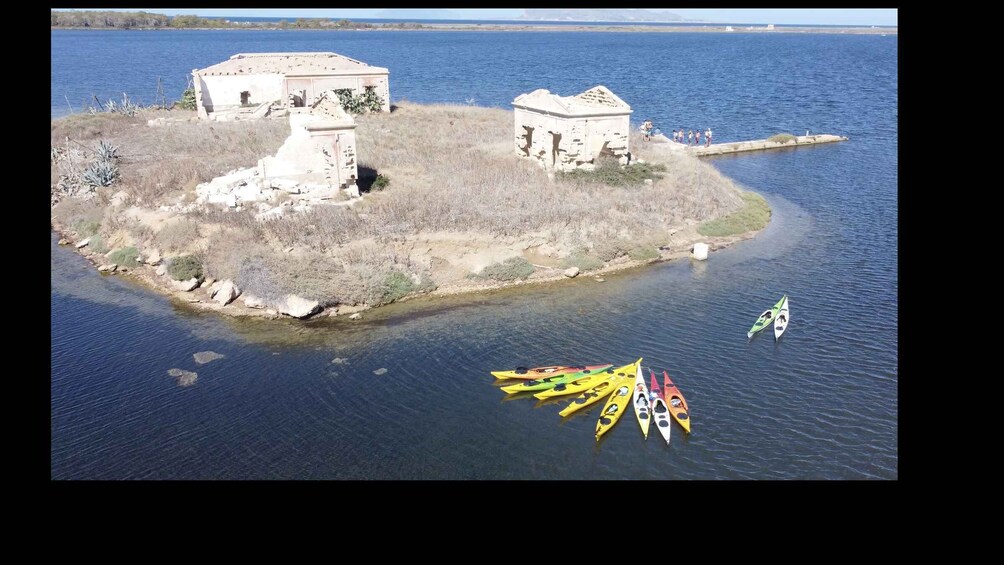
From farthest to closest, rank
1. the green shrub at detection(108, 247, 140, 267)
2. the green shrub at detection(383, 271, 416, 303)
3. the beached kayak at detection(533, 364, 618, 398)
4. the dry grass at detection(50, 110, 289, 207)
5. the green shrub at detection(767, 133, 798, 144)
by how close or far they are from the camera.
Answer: the green shrub at detection(767, 133, 798, 144)
the dry grass at detection(50, 110, 289, 207)
the green shrub at detection(108, 247, 140, 267)
the green shrub at detection(383, 271, 416, 303)
the beached kayak at detection(533, 364, 618, 398)

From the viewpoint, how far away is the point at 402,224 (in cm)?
2995

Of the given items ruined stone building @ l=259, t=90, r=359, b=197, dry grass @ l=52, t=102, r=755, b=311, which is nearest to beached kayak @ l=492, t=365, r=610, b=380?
dry grass @ l=52, t=102, r=755, b=311

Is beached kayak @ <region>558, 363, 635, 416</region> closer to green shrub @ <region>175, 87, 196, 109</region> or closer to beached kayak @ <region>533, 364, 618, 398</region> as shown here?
beached kayak @ <region>533, 364, 618, 398</region>

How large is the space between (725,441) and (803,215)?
23607 millimetres

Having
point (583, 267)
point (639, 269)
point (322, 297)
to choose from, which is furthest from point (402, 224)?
point (639, 269)

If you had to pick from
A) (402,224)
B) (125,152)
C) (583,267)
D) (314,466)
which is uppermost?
(125,152)

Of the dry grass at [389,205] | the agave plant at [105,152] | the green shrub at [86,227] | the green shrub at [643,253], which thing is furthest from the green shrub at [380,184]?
the agave plant at [105,152]

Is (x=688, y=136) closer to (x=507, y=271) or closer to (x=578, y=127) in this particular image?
(x=578, y=127)

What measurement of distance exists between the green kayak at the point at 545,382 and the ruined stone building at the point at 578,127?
745 inches

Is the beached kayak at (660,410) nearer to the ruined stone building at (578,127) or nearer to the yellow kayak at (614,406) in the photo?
the yellow kayak at (614,406)

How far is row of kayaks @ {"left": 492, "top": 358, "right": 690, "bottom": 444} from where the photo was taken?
18.7 meters

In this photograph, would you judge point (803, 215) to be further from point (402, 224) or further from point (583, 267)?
point (402, 224)

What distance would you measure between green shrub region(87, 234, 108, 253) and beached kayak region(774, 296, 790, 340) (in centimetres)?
2855

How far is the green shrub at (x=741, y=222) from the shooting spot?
33.8m
